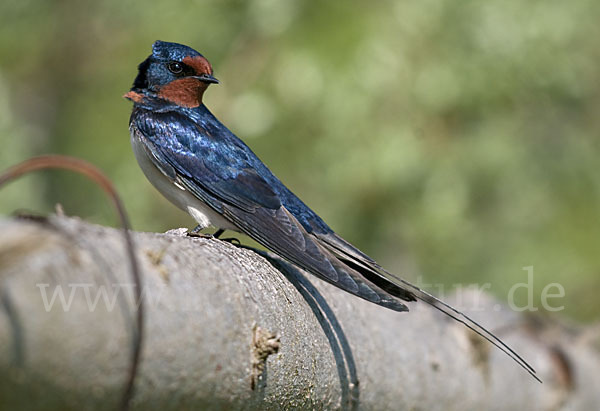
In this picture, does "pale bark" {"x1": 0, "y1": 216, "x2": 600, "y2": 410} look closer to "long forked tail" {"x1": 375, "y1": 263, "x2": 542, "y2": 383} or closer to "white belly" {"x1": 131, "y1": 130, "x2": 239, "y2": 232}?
"long forked tail" {"x1": 375, "y1": 263, "x2": 542, "y2": 383}

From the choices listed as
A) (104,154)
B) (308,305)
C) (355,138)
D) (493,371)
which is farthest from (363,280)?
(104,154)

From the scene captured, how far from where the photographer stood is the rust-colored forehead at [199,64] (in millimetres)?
3223

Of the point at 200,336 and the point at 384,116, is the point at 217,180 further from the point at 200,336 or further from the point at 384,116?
the point at 384,116

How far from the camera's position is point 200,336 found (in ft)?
4.70

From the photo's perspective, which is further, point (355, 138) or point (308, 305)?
point (355, 138)

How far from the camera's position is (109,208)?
4406mm

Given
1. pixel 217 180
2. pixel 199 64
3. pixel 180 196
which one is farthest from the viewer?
pixel 199 64

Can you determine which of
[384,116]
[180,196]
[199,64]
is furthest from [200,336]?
[384,116]

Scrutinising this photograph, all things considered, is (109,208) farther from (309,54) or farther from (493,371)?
(493,371)

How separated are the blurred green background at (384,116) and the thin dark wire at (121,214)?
3.04 metres

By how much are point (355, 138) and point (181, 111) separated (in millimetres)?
1425

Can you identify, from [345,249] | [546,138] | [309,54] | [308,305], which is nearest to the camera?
[308,305]

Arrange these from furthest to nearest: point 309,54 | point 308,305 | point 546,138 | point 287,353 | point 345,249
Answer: point 546,138 → point 309,54 → point 345,249 → point 308,305 → point 287,353

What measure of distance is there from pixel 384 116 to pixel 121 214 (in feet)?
11.2
